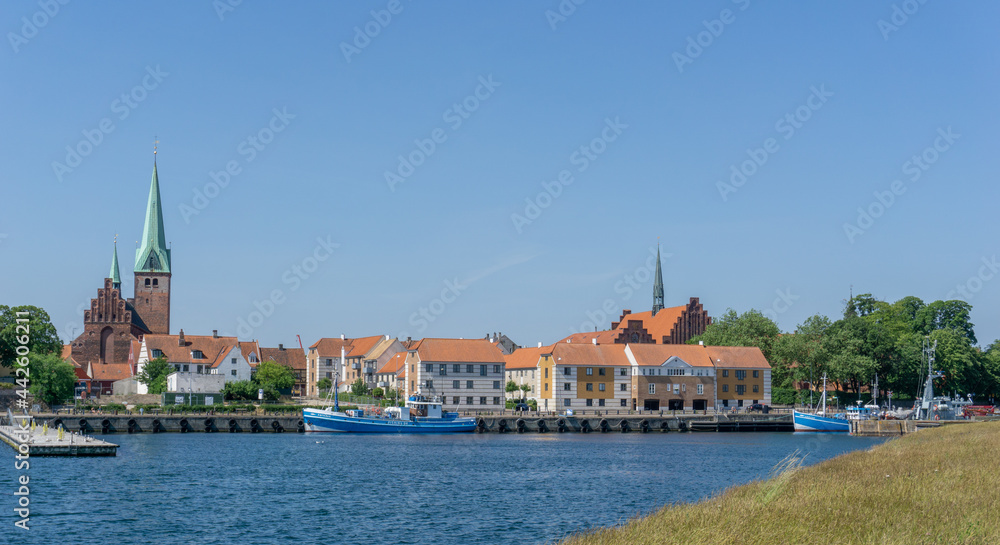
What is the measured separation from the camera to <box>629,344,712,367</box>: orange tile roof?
11275 cm

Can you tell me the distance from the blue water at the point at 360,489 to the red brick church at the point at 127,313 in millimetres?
74605

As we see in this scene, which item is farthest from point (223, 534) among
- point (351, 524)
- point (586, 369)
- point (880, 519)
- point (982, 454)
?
point (586, 369)

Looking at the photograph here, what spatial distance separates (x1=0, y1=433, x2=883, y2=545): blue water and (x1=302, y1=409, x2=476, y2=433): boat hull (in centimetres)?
1567

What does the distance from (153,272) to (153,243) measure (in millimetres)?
5010

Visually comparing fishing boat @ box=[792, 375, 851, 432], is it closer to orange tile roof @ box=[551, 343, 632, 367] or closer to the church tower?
orange tile roof @ box=[551, 343, 632, 367]

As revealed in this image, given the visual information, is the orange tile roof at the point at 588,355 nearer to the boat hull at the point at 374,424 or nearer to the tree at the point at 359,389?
the boat hull at the point at 374,424

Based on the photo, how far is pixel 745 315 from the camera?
132 meters

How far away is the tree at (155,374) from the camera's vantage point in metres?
119

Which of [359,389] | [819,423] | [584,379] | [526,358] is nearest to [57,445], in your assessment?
[584,379]

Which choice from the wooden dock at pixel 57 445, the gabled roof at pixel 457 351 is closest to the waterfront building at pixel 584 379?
the gabled roof at pixel 457 351

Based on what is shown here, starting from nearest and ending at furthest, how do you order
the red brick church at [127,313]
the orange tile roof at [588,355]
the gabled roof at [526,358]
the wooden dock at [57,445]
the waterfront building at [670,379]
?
the wooden dock at [57,445], the orange tile roof at [588,355], the waterfront building at [670,379], the gabled roof at [526,358], the red brick church at [127,313]

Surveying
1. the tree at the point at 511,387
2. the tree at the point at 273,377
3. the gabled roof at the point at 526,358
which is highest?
the gabled roof at the point at 526,358

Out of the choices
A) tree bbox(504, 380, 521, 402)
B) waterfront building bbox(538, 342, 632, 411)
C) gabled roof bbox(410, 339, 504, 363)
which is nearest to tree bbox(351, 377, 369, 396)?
gabled roof bbox(410, 339, 504, 363)

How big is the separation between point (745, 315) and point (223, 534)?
10932 cm
